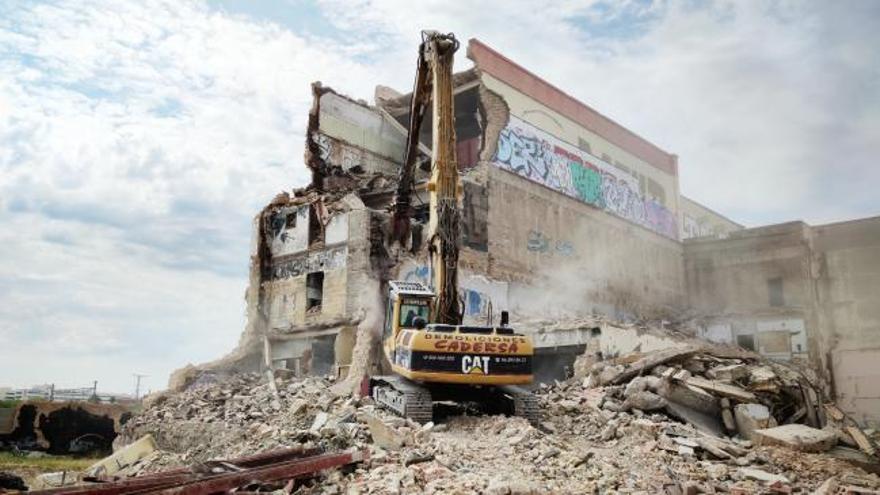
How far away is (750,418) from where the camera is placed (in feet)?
41.9

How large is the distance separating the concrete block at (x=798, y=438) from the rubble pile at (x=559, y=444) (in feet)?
0.35

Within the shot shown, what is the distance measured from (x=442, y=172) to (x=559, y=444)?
5.92 metres

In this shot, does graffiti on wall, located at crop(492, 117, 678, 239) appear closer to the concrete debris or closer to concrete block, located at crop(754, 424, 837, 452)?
the concrete debris

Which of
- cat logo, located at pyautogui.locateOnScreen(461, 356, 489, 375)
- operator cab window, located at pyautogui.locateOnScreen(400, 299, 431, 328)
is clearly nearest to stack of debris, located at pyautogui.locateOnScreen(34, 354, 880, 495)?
cat logo, located at pyautogui.locateOnScreen(461, 356, 489, 375)

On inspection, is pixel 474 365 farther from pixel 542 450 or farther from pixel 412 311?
pixel 542 450

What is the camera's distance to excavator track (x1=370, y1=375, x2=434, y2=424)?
36.8 feet

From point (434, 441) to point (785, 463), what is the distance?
5.70 meters

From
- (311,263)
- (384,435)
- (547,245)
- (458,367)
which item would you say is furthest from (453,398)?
Answer: (547,245)

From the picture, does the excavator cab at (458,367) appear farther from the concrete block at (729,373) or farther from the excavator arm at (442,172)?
the concrete block at (729,373)

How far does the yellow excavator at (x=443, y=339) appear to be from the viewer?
1130 cm

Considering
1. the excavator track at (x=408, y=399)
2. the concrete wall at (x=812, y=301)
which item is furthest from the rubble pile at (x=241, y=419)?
the concrete wall at (x=812, y=301)

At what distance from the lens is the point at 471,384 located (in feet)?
37.9

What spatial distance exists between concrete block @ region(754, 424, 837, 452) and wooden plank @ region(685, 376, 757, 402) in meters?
1.27

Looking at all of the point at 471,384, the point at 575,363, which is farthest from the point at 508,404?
the point at 575,363
